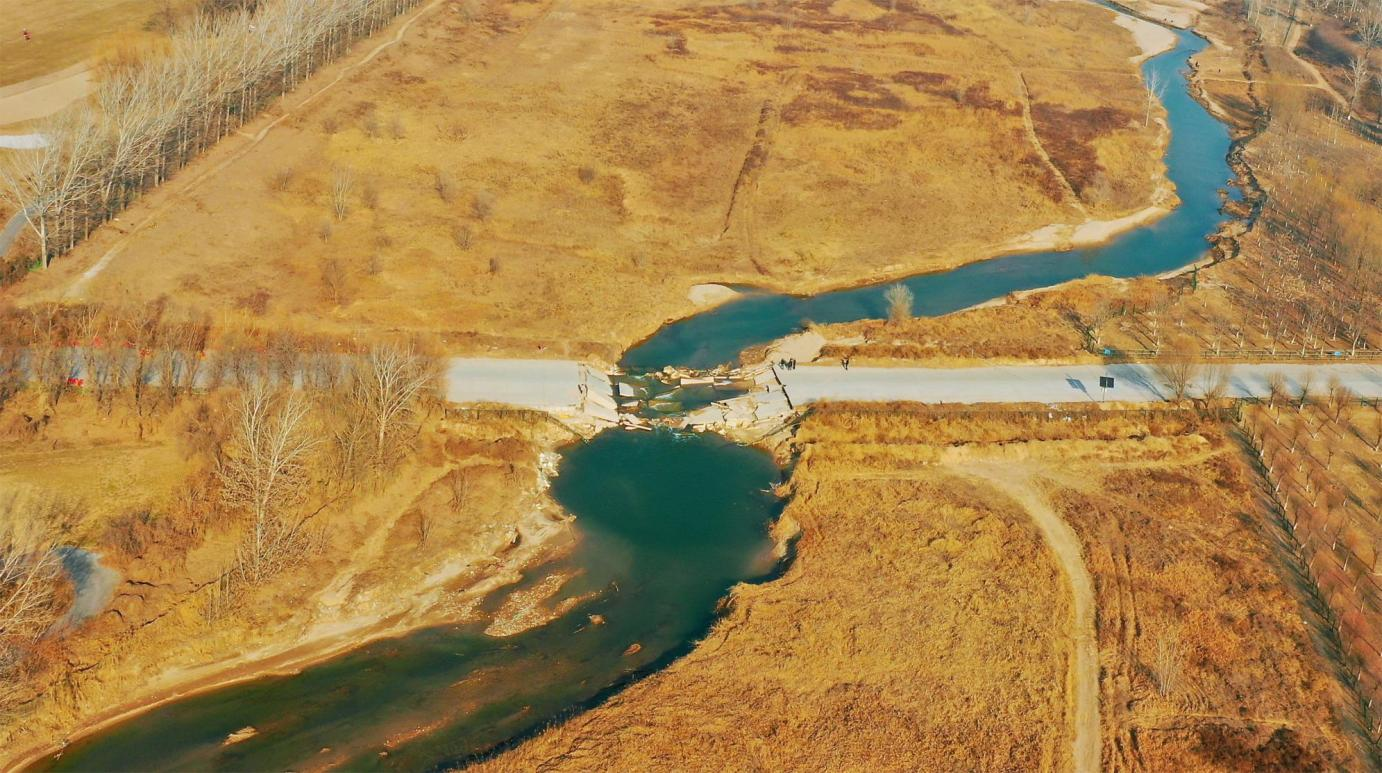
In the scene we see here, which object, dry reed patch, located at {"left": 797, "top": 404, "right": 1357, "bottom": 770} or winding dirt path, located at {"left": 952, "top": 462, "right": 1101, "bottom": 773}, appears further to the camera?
dry reed patch, located at {"left": 797, "top": 404, "right": 1357, "bottom": 770}

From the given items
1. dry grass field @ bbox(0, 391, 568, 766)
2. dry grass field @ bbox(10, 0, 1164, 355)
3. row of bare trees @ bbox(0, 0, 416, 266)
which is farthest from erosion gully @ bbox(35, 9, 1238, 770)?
row of bare trees @ bbox(0, 0, 416, 266)

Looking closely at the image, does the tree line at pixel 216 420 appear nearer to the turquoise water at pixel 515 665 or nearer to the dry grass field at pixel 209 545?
the dry grass field at pixel 209 545

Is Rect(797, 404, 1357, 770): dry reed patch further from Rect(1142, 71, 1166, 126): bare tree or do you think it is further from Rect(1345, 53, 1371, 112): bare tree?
Rect(1345, 53, 1371, 112): bare tree

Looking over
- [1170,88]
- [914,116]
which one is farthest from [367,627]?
[1170,88]

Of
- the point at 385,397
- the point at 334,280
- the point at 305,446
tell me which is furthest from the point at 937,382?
the point at 334,280

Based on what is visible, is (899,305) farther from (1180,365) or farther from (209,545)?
(209,545)

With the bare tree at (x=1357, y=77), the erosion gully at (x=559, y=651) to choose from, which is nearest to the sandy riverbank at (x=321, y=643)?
the erosion gully at (x=559, y=651)

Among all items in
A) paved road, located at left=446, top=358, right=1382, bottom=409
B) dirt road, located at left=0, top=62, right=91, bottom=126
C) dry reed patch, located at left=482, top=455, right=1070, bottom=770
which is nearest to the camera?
dry reed patch, located at left=482, top=455, right=1070, bottom=770
